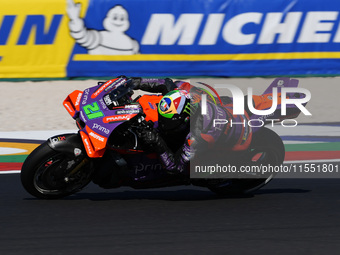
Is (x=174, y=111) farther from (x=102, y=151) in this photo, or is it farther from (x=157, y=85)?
(x=102, y=151)

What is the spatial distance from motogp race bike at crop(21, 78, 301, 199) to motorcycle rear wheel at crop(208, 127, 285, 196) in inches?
13.7

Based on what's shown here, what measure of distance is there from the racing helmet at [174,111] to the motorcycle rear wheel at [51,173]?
2.50ft

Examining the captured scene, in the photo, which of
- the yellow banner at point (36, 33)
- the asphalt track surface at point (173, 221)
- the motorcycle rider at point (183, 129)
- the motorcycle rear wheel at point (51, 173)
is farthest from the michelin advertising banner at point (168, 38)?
the motorcycle rear wheel at point (51, 173)

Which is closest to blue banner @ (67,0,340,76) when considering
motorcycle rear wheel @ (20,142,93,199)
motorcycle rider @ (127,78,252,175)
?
motorcycle rider @ (127,78,252,175)

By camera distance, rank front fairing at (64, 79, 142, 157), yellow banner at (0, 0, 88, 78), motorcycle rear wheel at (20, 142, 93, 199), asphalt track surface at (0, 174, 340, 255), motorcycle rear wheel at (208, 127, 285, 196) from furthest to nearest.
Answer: yellow banner at (0, 0, 88, 78), motorcycle rear wheel at (208, 127, 285, 196), motorcycle rear wheel at (20, 142, 93, 199), front fairing at (64, 79, 142, 157), asphalt track surface at (0, 174, 340, 255)

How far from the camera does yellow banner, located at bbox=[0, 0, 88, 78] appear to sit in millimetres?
12719

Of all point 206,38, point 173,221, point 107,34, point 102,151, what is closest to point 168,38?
point 206,38

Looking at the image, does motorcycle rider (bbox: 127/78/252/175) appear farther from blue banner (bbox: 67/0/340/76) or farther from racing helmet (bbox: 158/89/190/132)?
blue banner (bbox: 67/0/340/76)

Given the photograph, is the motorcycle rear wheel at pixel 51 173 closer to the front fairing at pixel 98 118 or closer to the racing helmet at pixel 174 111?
the front fairing at pixel 98 118

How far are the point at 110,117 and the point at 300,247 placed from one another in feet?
6.54

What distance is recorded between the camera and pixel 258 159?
6926 mm

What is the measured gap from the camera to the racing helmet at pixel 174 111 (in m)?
6.15

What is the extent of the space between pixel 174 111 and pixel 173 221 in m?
0.95

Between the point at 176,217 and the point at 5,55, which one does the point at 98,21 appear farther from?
the point at 176,217
